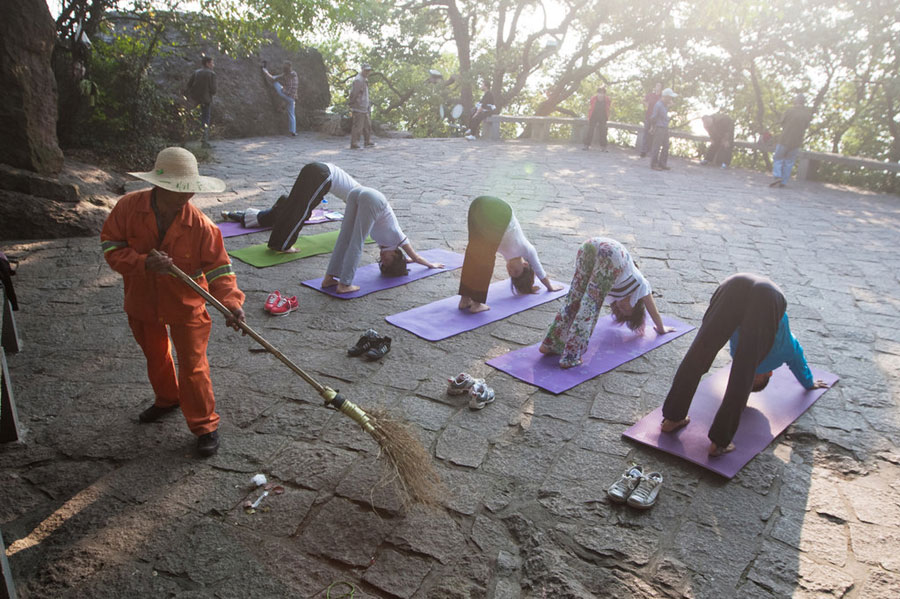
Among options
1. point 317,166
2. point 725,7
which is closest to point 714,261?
point 317,166

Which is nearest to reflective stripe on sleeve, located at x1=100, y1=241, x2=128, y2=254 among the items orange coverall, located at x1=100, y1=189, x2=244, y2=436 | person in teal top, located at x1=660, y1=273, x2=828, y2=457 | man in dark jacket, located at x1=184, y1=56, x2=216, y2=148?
orange coverall, located at x1=100, y1=189, x2=244, y2=436

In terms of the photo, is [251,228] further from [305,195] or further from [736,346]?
[736,346]

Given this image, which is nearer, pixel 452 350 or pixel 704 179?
pixel 452 350

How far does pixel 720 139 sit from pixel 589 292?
1252 cm

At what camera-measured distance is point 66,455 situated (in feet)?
11.3

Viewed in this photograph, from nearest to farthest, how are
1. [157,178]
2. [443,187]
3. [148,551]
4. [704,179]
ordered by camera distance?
[148,551]
[157,178]
[443,187]
[704,179]

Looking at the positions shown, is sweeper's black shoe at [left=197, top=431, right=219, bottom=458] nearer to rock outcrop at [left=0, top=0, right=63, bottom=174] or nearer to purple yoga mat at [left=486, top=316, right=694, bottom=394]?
purple yoga mat at [left=486, top=316, right=694, bottom=394]

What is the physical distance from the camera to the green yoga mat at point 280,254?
6.89 metres

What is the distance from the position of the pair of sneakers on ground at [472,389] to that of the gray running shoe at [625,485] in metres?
1.05

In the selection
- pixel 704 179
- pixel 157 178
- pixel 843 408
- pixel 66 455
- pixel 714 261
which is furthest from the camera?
pixel 704 179

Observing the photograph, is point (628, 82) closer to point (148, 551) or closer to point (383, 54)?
point (383, 54)

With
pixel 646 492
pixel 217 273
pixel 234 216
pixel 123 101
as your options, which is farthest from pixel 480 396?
pixel 123 101

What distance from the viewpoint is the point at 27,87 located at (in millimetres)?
7285

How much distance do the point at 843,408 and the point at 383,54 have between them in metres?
22.2
